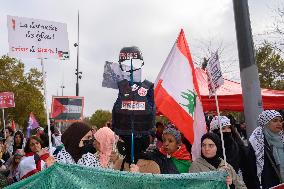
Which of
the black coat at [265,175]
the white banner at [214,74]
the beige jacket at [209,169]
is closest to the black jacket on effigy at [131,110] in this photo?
the beige jacket at [209,169]

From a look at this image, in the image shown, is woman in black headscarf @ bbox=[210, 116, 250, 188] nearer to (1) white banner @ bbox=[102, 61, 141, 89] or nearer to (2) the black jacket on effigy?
(2) the black jacket on effigy

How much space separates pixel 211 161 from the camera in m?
4.85

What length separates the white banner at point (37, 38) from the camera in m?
4.36

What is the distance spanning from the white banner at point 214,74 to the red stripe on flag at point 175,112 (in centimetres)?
96

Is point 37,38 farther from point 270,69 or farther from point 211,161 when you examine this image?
point 270,69

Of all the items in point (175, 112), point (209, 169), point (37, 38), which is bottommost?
point (209, 169)

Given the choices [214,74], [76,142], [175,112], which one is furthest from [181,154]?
[76,142]

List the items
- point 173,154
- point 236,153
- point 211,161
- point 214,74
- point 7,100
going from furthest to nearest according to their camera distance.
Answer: point 7,100
point 236,153
point 173,154
point 214,74
point 211,161

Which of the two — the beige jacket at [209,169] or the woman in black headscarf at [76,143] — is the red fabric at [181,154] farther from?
the woman in black headscarf at [76,143]

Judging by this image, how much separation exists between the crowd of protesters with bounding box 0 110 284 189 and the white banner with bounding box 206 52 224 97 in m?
0.43

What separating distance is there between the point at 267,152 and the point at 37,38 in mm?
3165

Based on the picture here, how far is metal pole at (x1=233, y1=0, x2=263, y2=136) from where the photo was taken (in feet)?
22.7

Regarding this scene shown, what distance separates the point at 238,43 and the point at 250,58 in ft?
1.03

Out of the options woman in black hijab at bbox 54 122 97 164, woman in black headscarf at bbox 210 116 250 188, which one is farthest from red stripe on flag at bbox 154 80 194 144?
woman in black hijab at bbox 54 122 97 164
